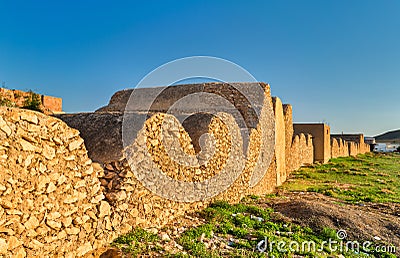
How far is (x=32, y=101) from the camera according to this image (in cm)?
1362

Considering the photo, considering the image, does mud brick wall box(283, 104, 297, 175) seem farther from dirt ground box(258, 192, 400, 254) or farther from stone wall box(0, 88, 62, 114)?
stone wall box(0, 88, 62, 114)

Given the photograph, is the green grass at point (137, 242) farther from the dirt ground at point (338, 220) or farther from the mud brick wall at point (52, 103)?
the mud brick wall at point (52, 103)

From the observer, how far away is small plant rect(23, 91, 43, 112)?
1316cm

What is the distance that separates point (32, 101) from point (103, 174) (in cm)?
978

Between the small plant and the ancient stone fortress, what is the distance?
6595 millimetres

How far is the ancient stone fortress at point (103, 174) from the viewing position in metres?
3.85

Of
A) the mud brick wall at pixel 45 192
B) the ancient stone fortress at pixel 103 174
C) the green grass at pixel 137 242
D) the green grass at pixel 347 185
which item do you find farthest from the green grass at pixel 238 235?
the green grass at pixel 347 185

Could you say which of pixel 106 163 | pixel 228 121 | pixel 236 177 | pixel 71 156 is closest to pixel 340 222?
pixel 236 177

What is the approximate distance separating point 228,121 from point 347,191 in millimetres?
6451

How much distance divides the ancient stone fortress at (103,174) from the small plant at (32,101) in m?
6.60

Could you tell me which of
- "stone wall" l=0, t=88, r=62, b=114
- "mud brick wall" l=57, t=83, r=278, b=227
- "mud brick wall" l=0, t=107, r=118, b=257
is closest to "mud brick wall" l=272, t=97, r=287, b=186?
"mud brick wall" l=57, t=83, r=278, b=227

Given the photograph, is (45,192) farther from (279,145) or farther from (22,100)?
(279,145)

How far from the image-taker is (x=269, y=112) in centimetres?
1374

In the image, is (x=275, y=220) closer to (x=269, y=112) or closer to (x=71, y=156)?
(x=71, y=156)
